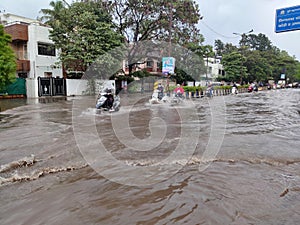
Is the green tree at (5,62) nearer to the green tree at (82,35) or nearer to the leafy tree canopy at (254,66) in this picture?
the green tree at (82,35)

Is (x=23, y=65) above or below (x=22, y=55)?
below

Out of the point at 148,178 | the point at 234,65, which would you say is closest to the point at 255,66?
the point at 234,65

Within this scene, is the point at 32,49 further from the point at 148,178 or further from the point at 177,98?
the point at 148,178

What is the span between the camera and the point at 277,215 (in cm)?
275

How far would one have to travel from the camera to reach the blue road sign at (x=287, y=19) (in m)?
14.3

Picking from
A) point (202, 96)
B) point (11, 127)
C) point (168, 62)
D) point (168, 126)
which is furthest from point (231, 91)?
point (11, 127)

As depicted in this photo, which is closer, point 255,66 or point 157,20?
point 157,20

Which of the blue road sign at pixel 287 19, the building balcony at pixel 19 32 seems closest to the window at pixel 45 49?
the building balcony at pixel 19 32

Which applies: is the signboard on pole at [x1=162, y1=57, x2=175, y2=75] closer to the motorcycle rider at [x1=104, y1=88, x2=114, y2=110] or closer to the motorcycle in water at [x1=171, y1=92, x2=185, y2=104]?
the motorcycle in water at [x1=171, y1=92, x2=185, y2=104]

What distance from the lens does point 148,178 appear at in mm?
3773

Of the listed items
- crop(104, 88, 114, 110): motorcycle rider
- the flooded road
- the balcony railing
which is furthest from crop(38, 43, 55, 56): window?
the flooded road

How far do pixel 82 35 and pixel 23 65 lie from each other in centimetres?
659

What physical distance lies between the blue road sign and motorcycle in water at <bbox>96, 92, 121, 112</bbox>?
37.8ft

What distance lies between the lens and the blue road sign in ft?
47.0
